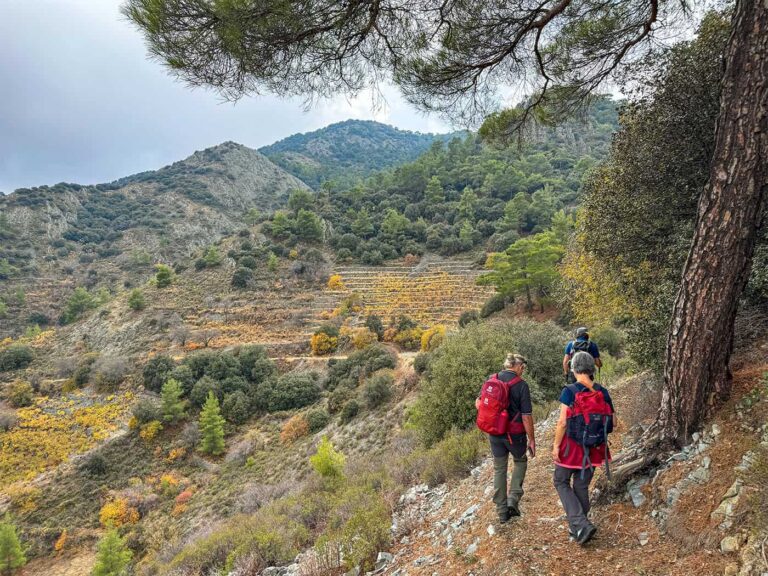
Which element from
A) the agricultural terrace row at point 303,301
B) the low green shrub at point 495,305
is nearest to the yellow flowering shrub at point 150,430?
the agricultural terrace row at point 303,301

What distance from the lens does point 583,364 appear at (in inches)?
105

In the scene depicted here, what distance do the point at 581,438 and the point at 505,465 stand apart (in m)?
0.71

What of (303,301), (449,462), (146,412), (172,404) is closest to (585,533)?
(449,462)

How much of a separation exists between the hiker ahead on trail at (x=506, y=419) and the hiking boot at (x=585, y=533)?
0.56 meters

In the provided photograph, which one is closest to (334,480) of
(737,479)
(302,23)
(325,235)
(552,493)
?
(552,493)

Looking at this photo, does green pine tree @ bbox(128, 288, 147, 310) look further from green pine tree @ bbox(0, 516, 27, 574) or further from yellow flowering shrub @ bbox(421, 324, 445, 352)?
yellow flowering shrub @ bbox(421, 324, 445, 352)

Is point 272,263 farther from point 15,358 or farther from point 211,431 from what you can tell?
point 211,431

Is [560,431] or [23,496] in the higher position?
[560,431]

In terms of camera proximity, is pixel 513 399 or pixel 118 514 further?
pixel 118 514

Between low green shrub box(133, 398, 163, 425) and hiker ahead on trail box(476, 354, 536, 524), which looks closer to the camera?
hiker ahead on trail box(476, 354, 536, 524)

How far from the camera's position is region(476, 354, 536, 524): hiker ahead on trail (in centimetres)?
301

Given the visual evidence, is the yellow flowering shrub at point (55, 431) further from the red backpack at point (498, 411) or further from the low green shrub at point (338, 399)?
the red backpack at point (498, 411)

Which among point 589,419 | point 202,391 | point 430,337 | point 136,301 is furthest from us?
point 136,301

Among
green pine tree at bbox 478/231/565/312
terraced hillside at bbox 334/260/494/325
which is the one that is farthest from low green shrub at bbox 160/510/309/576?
terraced hillside at bbox 334/260/494/325
